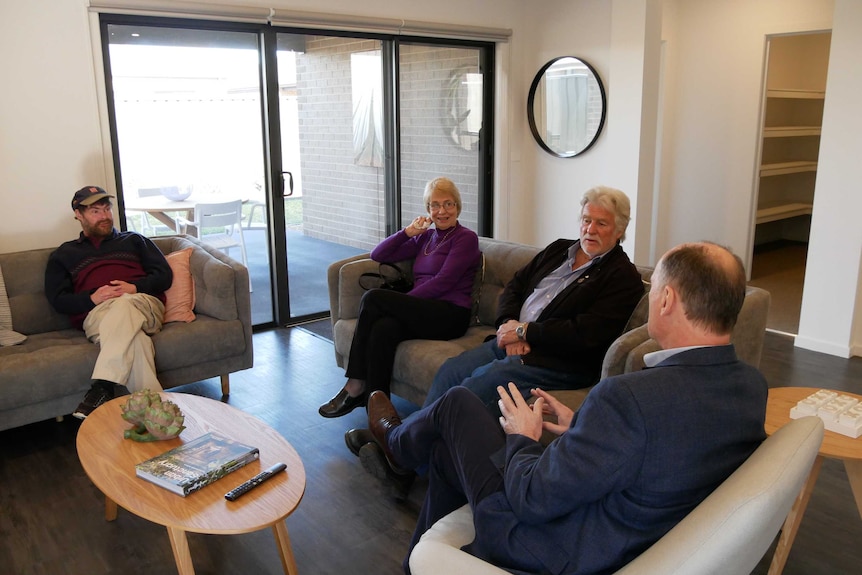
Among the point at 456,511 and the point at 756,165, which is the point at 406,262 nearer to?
the point at 456,511

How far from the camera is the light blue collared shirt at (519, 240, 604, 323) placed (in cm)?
292

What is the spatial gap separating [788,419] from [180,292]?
112 inches

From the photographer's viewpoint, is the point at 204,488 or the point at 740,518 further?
the point at 204,488

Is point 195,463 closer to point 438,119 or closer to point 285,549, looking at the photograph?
Result: point 285,549

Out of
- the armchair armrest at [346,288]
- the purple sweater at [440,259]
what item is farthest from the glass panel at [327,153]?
the purple sweater at [440,259]

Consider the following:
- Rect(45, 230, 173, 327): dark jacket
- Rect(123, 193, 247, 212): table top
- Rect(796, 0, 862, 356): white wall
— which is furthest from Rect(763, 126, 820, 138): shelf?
Rect(45, 230, 173, 327): dark jacket

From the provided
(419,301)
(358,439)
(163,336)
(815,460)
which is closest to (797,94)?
(419,301)

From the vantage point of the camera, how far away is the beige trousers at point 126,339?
3195 mm

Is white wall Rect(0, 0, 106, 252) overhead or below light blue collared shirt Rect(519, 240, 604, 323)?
overhead

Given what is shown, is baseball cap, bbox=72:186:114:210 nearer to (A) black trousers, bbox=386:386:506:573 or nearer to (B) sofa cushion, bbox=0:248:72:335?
(B) sofa cushion, bbox=0:248:72:335

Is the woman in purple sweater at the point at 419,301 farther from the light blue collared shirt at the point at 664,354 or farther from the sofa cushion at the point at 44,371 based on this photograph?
the light blue collared shirt at the point at 664,354

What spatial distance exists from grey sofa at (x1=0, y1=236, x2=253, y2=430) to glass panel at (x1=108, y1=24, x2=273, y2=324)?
2.59ft

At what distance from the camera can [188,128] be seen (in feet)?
14.8

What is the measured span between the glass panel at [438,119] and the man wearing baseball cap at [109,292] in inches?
89.7
